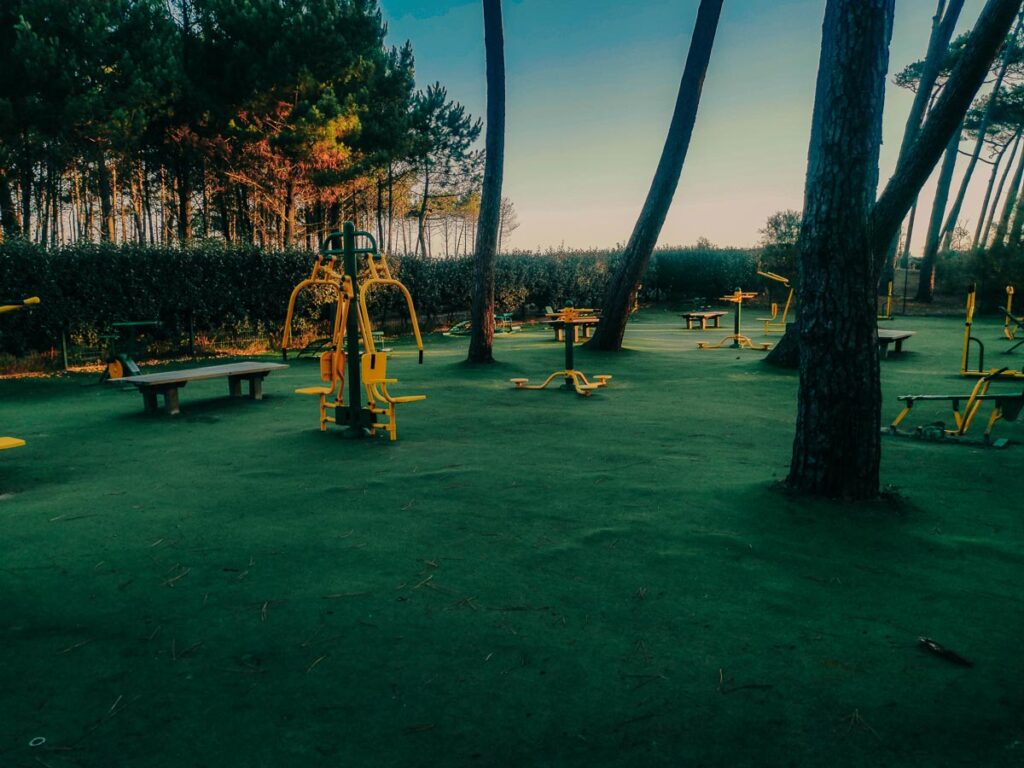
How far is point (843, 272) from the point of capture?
4133mm

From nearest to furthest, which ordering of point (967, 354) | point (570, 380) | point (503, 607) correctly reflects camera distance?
point (503, 607) → point (570, 380) → point (967, 354)

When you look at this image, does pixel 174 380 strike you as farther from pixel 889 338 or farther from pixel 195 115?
pixel 195 115

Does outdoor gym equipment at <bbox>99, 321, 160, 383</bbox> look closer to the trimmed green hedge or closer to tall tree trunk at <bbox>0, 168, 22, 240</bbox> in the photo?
the trimmed green hedge

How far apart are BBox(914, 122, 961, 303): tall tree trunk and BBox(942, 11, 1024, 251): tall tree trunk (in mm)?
1682

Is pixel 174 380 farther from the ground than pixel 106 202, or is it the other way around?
pixel 106 202

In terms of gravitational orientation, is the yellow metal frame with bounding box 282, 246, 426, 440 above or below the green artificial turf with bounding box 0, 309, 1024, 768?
above

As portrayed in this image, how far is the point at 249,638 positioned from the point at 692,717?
5.28 ft

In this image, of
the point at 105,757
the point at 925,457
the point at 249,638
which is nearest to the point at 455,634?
the point at 249,638

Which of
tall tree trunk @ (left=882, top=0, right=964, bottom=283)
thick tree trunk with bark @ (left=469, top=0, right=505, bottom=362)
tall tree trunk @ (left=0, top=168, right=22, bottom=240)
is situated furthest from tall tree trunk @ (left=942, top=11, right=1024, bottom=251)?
tall tree trunk @ (left=0, top=168, right=22, bottom=240)

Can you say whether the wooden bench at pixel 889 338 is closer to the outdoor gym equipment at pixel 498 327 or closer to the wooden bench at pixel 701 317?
the wooden bench at pixel 701 317

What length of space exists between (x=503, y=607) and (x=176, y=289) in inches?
459

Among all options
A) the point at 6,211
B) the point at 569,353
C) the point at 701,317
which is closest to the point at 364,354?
the point at 569,353

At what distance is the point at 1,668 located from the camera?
2.45 m

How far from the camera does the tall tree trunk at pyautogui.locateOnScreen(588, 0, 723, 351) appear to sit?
12797 millimetres
